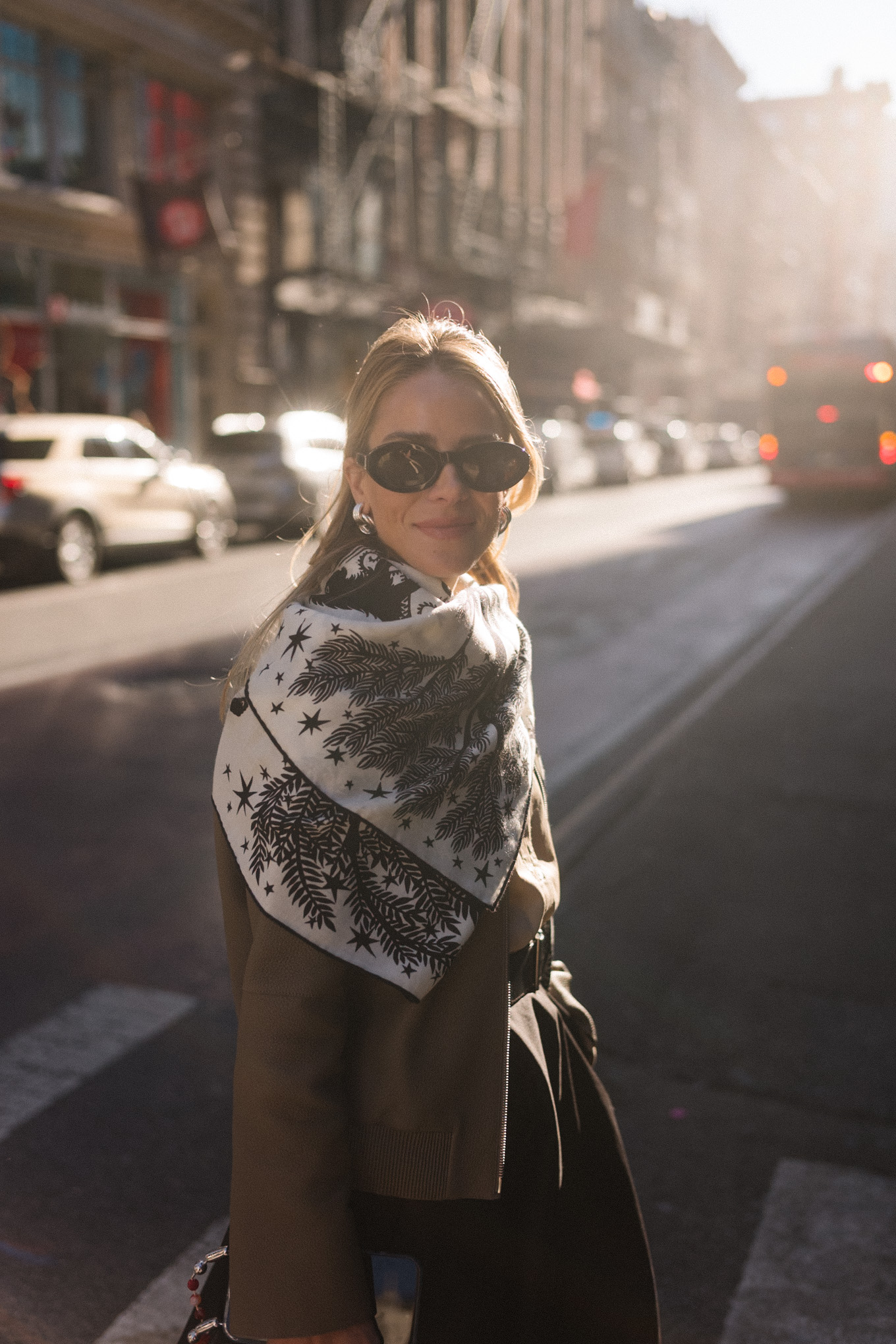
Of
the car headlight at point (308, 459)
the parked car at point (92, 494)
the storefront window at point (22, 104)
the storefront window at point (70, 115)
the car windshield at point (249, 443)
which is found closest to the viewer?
the parked car at point (92, 494)

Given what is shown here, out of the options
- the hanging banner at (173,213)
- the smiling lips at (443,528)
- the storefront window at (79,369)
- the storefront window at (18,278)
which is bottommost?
the smiling lips at (443,528)

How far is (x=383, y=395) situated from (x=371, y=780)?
50 centimetres

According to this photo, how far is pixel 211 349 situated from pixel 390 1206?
2715 cm

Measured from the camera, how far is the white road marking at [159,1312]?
8.74 ft

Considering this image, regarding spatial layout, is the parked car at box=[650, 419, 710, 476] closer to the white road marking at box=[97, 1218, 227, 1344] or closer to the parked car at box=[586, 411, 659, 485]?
the parked car at box=[586, 411, 659, 485]

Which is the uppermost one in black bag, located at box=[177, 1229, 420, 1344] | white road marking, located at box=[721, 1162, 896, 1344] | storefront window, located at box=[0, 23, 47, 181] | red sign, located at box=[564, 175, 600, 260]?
red sign, located at box=[564, 175, 600, 260]

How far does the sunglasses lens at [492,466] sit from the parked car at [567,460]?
27335 millimetres

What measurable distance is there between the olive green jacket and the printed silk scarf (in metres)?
0.05

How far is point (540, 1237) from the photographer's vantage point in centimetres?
177

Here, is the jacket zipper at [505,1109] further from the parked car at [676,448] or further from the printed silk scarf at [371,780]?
the parked car at [676,448]

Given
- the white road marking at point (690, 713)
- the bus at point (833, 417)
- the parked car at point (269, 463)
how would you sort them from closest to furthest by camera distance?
the white road marking at point (690, 713), the parked car at point (269, 463), the bus at point (833, 417)

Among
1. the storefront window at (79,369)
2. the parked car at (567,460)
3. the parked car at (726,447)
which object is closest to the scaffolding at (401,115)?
the parked car at (567,460)

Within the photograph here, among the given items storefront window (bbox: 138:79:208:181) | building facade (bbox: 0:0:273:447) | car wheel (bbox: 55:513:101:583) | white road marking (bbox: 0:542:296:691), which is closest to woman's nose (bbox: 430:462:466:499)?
white road marking (bbox: 0:542:296:691)

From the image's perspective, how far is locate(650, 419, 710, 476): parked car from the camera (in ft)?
129
